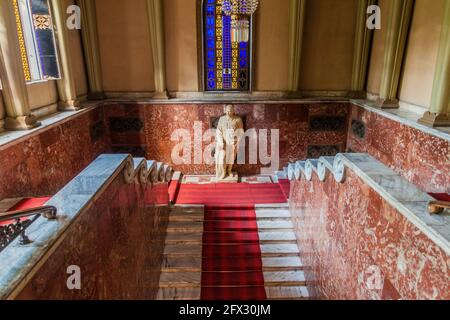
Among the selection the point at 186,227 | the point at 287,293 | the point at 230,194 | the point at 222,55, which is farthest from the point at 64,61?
the point at 287,293

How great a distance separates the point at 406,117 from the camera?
6.36 metres

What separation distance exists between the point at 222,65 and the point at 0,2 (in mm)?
5100

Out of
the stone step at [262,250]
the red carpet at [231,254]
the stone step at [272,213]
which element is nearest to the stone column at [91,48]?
the red carpet at [231,254]

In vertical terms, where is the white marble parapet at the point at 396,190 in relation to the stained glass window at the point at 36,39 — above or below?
below

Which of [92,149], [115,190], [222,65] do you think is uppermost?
[222,65]

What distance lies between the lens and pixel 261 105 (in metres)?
8.59

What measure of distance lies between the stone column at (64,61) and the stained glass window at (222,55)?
3.28 m

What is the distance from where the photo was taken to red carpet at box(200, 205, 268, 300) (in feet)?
18.0

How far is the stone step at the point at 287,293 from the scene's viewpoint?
212 inches

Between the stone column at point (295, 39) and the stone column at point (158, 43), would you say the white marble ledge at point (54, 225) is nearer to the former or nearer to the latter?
the stone column at point (158, 43)

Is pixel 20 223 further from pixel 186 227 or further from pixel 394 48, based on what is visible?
pixel 394 48

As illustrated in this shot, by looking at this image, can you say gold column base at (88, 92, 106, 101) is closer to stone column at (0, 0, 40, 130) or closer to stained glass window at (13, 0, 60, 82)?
stained glass window at (13, 0, 60, 82)

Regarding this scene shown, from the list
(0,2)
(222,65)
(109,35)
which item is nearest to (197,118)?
(222,65)
